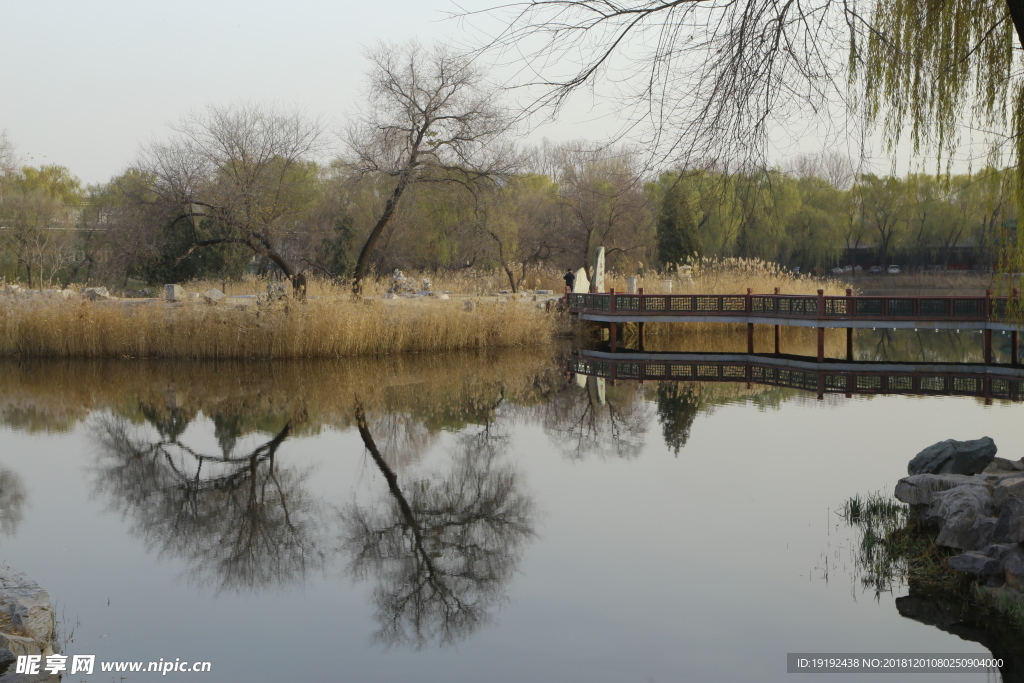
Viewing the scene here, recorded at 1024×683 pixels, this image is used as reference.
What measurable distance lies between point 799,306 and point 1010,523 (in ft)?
51.3

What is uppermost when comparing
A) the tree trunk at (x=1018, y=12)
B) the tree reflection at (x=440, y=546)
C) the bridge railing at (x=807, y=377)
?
the tree trunk at (x=1018, y=12)

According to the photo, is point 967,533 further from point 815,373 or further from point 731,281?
point 731,281

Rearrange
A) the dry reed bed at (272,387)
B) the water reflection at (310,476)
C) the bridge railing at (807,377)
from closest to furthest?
the water reflection at (310,476) → the dry reed bed at (272,387) → the bridge railing at (807,377)

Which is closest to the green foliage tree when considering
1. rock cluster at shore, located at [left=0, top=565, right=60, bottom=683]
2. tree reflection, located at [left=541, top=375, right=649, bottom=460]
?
tree reflection, located at [left=541, top=375, right=649, bottom=460]

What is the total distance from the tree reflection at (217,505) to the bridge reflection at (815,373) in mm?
9429

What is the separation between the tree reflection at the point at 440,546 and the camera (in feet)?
23.1

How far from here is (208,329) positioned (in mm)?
21500

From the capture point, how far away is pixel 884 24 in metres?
6.43

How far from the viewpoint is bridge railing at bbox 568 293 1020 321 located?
20.1m

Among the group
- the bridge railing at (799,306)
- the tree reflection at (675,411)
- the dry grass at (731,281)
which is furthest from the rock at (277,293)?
the dry grass at (731,281)

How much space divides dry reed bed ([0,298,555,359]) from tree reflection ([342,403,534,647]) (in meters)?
10.1

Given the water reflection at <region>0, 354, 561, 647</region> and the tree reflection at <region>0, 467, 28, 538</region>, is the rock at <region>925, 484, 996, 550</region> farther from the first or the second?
the tree reflection at <region>0, 467, 28, 538</region>

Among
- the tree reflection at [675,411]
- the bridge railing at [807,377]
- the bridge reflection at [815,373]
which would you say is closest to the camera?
the tree reflection at [675,411]

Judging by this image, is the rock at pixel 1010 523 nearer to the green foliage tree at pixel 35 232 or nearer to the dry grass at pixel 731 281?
the dry grass at pixel 731 281
